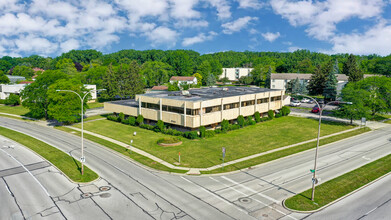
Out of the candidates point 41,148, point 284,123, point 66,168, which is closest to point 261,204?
point 66,168

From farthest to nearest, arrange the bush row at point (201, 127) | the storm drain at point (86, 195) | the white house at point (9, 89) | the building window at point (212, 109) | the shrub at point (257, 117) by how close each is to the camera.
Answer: the white house at point (9, 89), the shrub at point (257, 117), the building window at point (212, 109), the bush row at point (201, 127), the storm drain at point (86, 195)

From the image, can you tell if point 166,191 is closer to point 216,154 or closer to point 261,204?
point 261,204

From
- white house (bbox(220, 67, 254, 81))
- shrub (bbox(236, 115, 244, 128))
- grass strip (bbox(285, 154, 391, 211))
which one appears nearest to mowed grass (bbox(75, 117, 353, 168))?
shrub (bbox(236, 115, 244, 128))

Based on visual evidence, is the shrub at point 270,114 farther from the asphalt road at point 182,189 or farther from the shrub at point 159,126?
the shrub at point 159,126

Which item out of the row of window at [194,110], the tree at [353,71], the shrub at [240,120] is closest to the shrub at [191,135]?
the row of window at [194,110]

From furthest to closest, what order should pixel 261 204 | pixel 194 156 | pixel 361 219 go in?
pixel 194 156
pixel 261 204
pixel 361 219

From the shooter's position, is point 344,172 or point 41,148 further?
point 41,148

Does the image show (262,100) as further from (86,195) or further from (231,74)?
(231,74)
